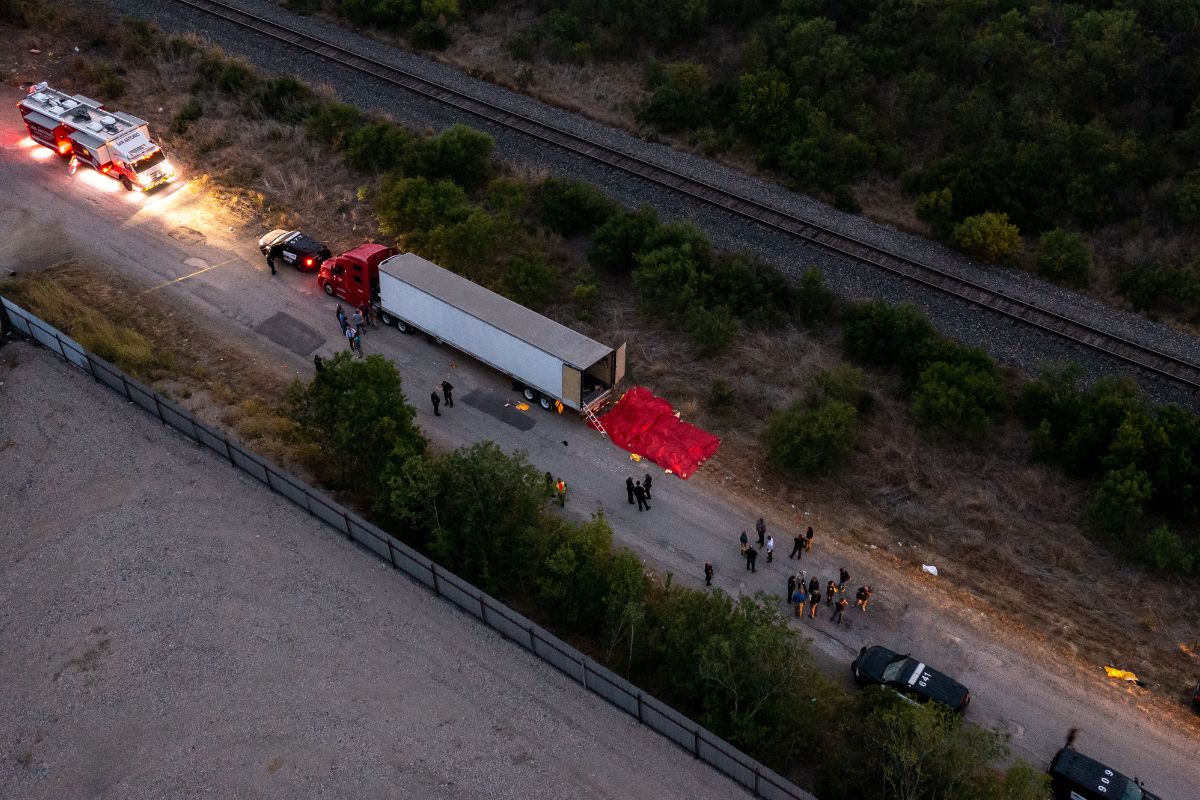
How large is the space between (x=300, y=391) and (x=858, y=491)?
14486 millimetres

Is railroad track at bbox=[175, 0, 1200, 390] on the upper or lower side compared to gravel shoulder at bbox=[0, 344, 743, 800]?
upper

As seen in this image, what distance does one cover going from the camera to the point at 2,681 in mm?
21141

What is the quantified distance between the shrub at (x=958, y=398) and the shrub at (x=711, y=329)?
5687mm

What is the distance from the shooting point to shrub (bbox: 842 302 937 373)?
30766 millimetres

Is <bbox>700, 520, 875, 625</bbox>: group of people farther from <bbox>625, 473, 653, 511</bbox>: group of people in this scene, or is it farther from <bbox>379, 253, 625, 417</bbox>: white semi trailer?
<bbox>379, 253, 625, 417</bbox>: white semi trailer

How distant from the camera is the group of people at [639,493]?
27.1 metres

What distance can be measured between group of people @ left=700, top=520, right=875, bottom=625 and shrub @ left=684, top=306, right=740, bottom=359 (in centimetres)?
716

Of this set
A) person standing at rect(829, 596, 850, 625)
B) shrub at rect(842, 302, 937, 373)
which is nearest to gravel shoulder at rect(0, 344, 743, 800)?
person standing at rect(829, 596, 850, 625)

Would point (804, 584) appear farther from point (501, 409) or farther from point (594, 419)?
point (501, 409)

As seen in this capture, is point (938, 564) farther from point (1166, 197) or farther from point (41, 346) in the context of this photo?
point (41, 346)

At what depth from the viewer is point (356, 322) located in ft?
107

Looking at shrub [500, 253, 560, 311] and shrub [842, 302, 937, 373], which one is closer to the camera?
shrub [842, 302, 937, 373]

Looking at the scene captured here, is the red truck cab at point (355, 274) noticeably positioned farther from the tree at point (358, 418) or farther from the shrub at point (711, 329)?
the shrub at point (711, 329)

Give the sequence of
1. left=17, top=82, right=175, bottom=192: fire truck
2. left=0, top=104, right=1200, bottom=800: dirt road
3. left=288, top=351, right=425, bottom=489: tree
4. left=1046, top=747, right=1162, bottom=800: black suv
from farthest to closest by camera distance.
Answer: left=17, top=82, right=175, bottom=192: fire truck < left=288, top=351, right=425, bottom=489: tree < left=0, top=104, right=1200, bottom=800: dirt road < left=1046, top=747, right=1162, bottom=800: black suv
